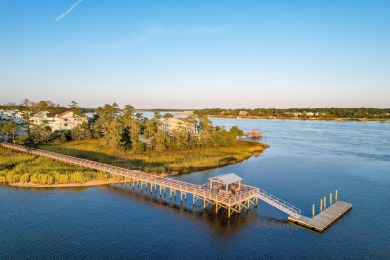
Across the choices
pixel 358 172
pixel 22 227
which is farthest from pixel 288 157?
pixel 22 227

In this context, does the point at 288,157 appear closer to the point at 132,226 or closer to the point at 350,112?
the point at 132,226

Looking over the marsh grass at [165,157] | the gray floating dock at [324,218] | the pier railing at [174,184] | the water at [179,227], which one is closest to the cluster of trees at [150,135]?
the marsh grass at [165,157]

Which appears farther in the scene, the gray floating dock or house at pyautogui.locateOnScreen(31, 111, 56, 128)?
house at pyautogui.locateOnScreen(31, 111, 56, 128)

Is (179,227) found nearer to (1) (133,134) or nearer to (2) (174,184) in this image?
(2) (174,184)

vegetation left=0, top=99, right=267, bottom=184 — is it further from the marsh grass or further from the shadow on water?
the shadow on water

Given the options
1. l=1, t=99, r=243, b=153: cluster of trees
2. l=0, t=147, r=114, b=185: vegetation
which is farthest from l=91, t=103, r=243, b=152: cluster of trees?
l=0, t=147, r=114, b=185: vegetation

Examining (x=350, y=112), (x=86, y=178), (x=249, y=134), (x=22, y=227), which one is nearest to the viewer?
(x=22, y=227)

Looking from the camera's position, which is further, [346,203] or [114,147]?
[114,147]

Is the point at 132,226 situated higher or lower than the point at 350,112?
lower
